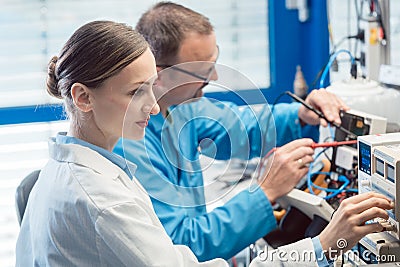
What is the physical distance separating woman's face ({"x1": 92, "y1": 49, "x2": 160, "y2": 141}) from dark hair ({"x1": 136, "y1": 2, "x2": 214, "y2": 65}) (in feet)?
1.66

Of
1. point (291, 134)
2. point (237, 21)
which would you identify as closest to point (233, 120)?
point (291, 134)

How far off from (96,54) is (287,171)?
2.19ft

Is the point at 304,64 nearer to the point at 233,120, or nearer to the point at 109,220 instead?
the point at 233,120

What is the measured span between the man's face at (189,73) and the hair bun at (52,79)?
22 cm

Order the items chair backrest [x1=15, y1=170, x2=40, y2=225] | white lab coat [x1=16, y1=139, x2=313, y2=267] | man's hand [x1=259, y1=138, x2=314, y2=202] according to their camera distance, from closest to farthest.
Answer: white lab coat [x1=16, y1=139, x2=313, y2=267], man's hand [x1=259, y1=138, x2=314, y2=202], chair backrest [x1=15, y1=170, x2=40, y2=225]

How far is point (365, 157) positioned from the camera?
4.70 ft

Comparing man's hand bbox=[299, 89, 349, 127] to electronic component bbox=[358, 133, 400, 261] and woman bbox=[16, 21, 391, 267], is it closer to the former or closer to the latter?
electronic component bbox=[358, 133, 400, 261]

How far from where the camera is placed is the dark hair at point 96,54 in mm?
1298

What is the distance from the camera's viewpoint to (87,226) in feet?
4.04

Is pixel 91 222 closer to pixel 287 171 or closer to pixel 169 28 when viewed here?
pixel 287 171

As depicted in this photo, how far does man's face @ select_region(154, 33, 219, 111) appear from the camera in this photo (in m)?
1.60

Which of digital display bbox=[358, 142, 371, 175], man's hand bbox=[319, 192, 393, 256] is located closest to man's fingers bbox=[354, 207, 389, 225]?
man's hand bbox=[319, 192, 393, 256]

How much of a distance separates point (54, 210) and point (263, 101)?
22.5 inches

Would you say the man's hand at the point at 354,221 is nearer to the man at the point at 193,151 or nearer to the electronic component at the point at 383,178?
the electronic component at the point at 383,178
